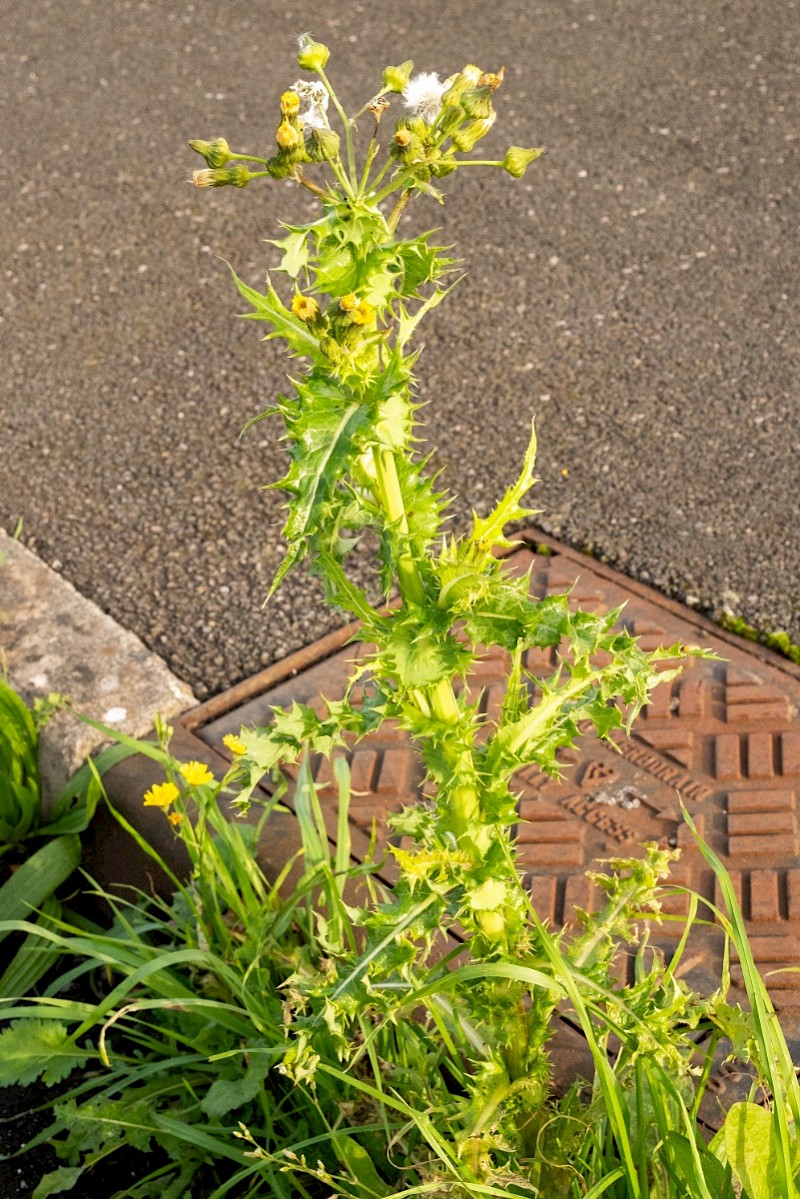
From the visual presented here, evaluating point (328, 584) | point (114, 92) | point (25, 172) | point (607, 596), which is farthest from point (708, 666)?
point (114, 92)

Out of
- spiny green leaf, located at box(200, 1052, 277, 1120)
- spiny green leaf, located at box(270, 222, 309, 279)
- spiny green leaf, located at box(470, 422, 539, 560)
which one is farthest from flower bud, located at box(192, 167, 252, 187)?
spiny green leaf, located at box(200, 1052, 277, 1120)

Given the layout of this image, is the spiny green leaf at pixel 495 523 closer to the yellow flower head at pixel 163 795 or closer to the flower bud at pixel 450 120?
the flower bud at pixel 450 120

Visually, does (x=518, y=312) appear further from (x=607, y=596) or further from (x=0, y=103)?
(x=0, y=103)

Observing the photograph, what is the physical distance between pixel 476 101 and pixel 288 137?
198 millimetres

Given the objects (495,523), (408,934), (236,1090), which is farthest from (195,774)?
(495,523)

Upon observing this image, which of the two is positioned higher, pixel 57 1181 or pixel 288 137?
pixel 288 137

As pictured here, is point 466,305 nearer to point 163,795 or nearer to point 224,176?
point 163,795

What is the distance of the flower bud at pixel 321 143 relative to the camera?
4.32ft

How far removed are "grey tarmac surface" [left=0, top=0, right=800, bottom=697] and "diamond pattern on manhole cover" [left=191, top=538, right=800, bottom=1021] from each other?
0.19 m

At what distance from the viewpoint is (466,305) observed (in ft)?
13.5

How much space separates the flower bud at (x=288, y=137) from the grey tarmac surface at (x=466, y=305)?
1751 mm

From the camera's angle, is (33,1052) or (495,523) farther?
(33,1052)

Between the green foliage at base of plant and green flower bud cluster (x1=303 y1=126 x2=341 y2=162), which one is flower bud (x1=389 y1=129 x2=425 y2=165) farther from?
the green foliage at base of plant

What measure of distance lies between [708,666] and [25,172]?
12.4ft
